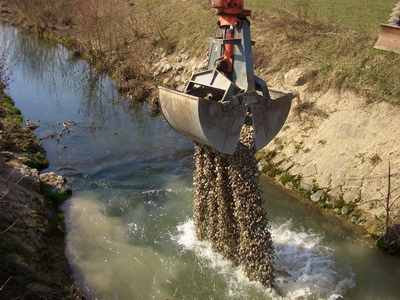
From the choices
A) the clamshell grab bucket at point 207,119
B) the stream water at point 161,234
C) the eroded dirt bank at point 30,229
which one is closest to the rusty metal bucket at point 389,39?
the stream water at point 161,234

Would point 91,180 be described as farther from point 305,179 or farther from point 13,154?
point 305,179

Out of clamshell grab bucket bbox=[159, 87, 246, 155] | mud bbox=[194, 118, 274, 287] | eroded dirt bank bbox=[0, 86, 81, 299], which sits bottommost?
eroded dirt bank bbox=[0, 86, 81, 299]

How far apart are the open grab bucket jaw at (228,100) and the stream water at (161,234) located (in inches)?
118

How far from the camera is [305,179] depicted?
1077 centimetres

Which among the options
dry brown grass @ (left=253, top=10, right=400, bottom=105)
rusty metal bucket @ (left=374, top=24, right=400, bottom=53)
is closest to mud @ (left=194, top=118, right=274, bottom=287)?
dry brown grass @ (left=253, top=10, right=400, bottom=105)

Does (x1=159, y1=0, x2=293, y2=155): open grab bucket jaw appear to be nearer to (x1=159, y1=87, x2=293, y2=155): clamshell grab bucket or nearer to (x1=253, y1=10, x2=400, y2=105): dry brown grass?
(x1=159, y1=87, x2=293, y2=155): clamshell grab bucket

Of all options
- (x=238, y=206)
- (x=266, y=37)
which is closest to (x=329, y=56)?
(x=266, y=37)

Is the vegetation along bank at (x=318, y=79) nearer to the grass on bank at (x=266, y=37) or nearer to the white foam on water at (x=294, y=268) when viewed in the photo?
the grass on bank at (x=266, y=37)

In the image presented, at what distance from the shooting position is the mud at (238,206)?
22.8 ft

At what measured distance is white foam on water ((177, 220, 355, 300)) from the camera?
7480 millimetres

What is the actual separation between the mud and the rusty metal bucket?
7.72 metres

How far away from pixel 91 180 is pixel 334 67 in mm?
9096

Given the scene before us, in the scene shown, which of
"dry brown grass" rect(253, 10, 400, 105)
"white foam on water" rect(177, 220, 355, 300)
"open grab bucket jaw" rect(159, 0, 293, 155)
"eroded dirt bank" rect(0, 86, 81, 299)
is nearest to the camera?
"open grab bucket jaw" rect(159, 0, 293, 155)

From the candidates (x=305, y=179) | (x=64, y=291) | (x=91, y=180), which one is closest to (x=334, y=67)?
(x=305, y=179)
